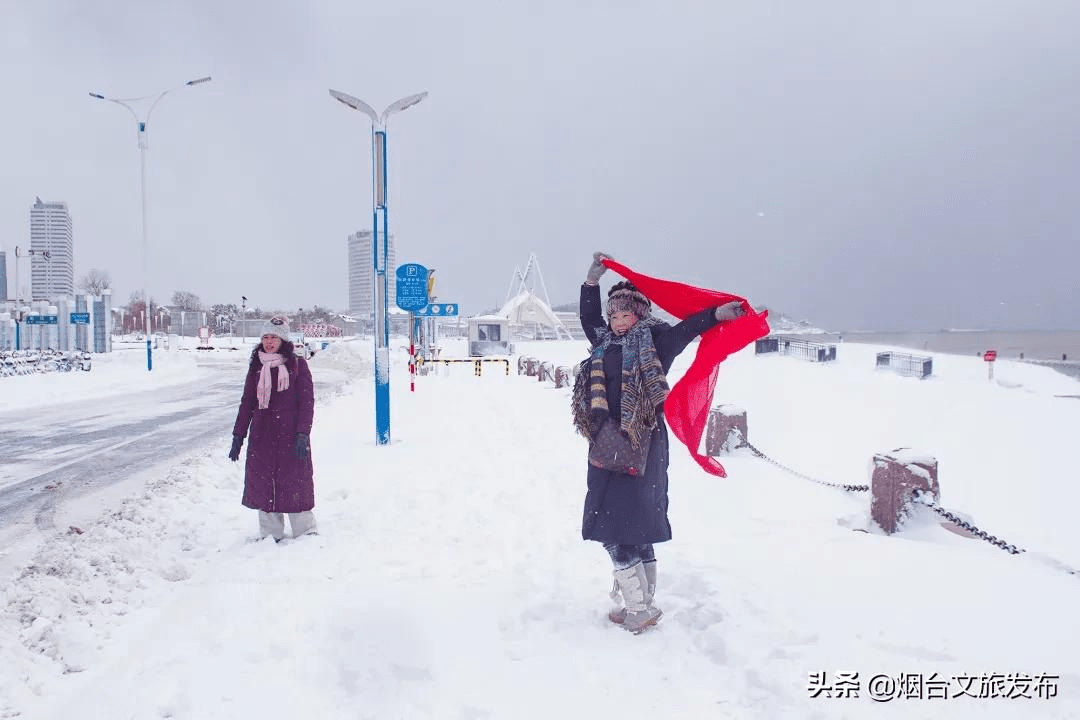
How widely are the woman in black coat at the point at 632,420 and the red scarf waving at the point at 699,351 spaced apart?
250mm

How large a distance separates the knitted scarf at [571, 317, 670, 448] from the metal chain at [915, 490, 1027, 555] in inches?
101

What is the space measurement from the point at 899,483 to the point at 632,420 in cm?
293

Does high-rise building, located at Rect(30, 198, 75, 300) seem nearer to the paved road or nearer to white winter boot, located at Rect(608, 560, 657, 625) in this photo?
the paved road

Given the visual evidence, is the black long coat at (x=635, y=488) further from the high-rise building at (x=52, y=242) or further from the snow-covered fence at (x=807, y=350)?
the high-rise building at (x=52, y=242)

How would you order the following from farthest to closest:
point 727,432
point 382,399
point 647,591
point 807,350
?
point 807,350, point 382,399, point 727,432, point 647,591

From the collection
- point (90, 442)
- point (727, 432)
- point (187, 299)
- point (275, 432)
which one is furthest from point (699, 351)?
point (187, 299)

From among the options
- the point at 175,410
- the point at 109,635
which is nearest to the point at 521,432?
the point at 109,635

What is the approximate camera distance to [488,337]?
41656 mm

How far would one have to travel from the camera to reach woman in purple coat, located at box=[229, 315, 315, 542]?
4.91 meters

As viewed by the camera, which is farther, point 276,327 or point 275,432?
point 276,327

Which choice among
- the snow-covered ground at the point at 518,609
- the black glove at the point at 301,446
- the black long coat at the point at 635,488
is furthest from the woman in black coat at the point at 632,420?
the black glove at the point at 301,446

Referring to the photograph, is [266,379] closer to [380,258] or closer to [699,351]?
[699,351]

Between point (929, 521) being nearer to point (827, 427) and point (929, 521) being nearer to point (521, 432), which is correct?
point (521, 432)

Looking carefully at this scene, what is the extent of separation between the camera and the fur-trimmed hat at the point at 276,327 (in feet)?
16.3
